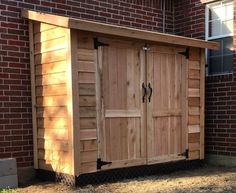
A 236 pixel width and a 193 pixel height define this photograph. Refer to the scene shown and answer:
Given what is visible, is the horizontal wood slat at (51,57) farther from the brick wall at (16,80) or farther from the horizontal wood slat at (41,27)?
the horizontal wood slat at (41,27)

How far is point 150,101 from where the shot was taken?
670 cm

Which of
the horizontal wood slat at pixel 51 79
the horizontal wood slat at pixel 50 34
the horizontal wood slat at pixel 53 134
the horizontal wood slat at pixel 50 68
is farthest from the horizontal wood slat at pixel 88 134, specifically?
the horizontal wood slat at pixel 50 34

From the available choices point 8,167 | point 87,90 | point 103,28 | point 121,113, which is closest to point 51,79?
point 87,90

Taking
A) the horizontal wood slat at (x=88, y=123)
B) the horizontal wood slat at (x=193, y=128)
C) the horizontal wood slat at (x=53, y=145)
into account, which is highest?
the horizontal wood slat at (x=88, y=123)

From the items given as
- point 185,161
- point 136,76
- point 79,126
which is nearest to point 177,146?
point 185,161

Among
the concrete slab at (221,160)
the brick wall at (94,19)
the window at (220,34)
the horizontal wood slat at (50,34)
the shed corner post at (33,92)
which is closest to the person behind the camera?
the horizontal wood slat at (50,34)

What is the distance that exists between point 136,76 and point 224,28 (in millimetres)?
2417

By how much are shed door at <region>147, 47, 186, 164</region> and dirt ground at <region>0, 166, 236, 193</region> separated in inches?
20.4

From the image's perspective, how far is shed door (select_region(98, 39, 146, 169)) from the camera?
20.0 ft

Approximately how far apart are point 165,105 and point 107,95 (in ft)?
4.20

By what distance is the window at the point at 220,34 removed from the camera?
25.1ft

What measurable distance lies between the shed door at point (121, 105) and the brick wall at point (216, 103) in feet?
6.14

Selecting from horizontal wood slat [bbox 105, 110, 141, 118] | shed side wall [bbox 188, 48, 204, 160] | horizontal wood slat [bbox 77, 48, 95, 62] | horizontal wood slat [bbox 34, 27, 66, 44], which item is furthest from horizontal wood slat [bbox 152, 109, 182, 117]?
horizontal wood slat [bbox 34, 27, 66, 44]

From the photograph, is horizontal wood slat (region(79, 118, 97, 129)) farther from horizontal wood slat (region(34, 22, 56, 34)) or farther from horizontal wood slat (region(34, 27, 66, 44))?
horizontal wood slat (region(34, 22, 56, 34))
